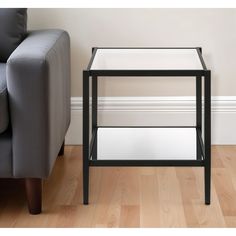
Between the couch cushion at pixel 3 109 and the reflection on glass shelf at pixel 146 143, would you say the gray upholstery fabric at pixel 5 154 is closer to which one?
the couch cushion at pixel 3 109

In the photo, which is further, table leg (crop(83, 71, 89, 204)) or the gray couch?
table leg (crop(83, 71, 89, 204))

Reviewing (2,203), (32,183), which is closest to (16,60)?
(32,183)

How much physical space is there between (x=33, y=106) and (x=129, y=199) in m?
0.47

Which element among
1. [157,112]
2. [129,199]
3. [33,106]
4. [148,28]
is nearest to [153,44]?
[148,28]

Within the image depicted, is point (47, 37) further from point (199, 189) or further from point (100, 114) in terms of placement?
point (199, 189)

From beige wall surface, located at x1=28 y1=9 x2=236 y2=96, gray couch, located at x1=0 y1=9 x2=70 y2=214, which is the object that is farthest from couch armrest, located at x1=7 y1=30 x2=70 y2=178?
beige wall surface, located at x1=28 y1=9 x2=236 y2=96

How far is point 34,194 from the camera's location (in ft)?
4.64

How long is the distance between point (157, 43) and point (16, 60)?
91 centimetres

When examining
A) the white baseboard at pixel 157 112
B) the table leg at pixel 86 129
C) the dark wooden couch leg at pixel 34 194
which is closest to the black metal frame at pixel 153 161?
the table leg at pixel 86 129

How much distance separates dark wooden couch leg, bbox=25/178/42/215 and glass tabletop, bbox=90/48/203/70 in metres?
0.38

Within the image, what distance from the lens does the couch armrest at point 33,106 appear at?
1.29 meters

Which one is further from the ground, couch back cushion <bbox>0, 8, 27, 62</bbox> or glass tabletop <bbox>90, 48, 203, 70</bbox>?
couch back cushion <bbox>0, 8, 27, 62</bbox>

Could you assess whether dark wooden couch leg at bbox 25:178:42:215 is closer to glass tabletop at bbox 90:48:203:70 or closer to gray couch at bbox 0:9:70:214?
gray couch at bbox 0:9:70:214

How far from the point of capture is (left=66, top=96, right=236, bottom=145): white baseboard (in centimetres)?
210
